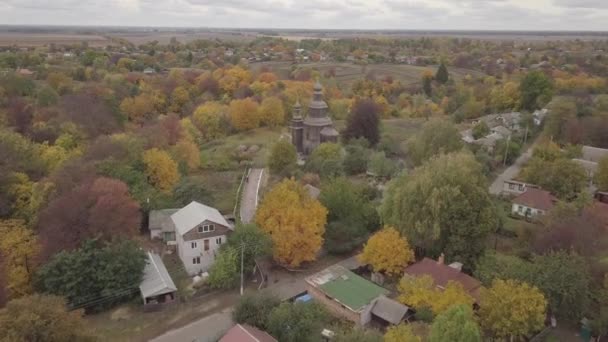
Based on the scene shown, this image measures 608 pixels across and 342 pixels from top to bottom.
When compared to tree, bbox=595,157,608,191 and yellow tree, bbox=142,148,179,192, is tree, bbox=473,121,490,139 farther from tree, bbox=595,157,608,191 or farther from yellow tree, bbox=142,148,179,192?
yellow tree, bbox=142,148,179,192

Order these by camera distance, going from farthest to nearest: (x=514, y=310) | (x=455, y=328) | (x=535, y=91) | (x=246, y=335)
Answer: (x=535, y=91), (x=514, y=310), (x=246, y=335), (x=455, y=328)

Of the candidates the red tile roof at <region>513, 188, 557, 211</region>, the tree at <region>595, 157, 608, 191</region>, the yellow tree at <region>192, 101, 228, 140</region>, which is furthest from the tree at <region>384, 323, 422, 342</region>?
the yellow tree at <region>192, 101, 228, 140</region>

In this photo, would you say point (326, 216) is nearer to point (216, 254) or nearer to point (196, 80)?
point (216, 254)

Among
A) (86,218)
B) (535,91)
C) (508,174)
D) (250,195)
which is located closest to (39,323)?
(86,218)

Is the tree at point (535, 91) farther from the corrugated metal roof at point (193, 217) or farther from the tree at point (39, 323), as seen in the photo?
the tree at point (39, 323)

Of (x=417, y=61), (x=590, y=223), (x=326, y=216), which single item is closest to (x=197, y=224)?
(x=326, y=216)

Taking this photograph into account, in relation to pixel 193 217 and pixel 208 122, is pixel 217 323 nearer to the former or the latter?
pixel 193 217

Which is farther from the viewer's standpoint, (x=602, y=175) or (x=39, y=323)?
(x=602, y=175)
